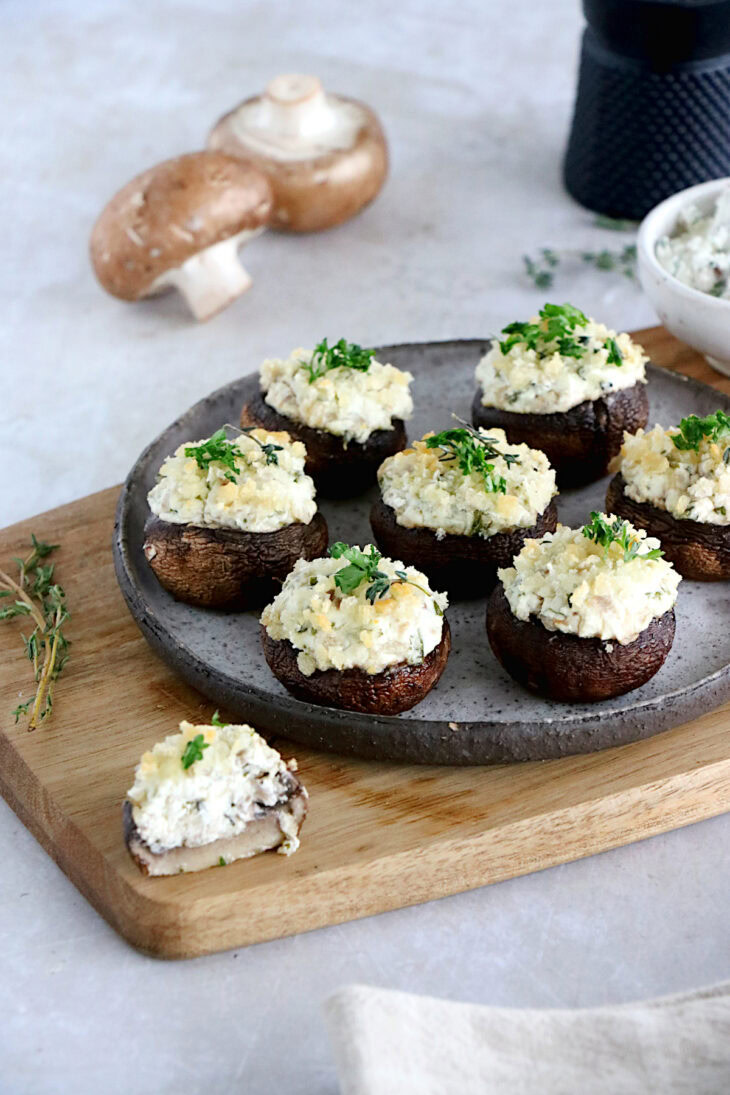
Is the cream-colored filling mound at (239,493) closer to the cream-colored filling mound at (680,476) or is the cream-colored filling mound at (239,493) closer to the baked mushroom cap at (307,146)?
the cream-colored filling mound at (680,476)

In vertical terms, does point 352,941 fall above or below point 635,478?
below

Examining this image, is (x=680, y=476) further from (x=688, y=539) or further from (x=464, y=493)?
(x=464, y=493)

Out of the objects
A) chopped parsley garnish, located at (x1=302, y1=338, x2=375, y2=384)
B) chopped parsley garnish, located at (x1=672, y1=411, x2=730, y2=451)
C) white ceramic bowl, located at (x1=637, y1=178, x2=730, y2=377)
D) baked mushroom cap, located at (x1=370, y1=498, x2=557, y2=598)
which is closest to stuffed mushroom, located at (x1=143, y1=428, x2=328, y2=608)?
baked mushroom cap, located at (x1=370, y1=498, x2=557, y2=598)

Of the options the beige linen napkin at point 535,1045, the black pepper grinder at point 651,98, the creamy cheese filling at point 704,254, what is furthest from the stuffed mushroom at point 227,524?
the black pepper grinder at point 651,98

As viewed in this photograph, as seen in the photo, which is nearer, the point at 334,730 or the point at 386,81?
the point at 334,730

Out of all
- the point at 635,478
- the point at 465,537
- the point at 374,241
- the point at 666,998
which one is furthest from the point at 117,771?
the point at 374,241

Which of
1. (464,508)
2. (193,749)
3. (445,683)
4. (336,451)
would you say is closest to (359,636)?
(445,683)

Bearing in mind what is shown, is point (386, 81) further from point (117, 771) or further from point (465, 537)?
point (117, 771)
